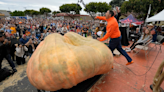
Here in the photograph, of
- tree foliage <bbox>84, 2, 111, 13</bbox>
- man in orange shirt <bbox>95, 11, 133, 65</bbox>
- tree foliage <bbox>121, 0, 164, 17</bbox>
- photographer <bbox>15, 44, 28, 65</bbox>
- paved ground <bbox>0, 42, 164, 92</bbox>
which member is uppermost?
tree foliage <bbox>84, 2, 111, 13</bbox>

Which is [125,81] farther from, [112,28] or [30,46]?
[30,46]

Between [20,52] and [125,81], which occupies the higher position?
[20,52]

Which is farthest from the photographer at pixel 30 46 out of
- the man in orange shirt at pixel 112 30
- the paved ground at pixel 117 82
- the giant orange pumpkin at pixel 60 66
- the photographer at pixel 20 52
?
the man in orange shirt at pixel 112 30

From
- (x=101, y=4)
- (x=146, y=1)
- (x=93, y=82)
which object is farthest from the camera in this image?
(x=101, y=4)

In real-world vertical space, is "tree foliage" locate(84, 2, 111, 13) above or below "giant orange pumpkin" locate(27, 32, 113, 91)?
above

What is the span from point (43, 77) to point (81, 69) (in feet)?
2.37

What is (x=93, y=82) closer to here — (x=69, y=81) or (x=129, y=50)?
(x=69, y=81)

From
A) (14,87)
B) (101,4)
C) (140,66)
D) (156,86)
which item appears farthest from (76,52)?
(101,4)

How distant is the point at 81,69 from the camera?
166 centimetres

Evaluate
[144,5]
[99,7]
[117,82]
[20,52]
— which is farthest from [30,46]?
[99,7]

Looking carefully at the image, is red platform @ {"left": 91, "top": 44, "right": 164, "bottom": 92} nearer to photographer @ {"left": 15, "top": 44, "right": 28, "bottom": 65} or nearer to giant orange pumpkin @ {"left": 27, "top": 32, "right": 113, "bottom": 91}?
giant orange pumpkin @ {"left": 27, "top": 32, "right": 113, "bottom": 91}

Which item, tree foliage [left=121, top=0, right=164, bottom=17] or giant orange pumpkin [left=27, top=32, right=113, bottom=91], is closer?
giant orange pumpkin [left=27, top=32, right=113, bottom=91]

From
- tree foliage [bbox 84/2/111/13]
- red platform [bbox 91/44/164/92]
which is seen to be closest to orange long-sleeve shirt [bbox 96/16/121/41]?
red platform [bbox 91/44/164/92]

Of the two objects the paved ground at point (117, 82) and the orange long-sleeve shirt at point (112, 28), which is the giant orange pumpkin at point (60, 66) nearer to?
the paved ground at point (117, 82)
